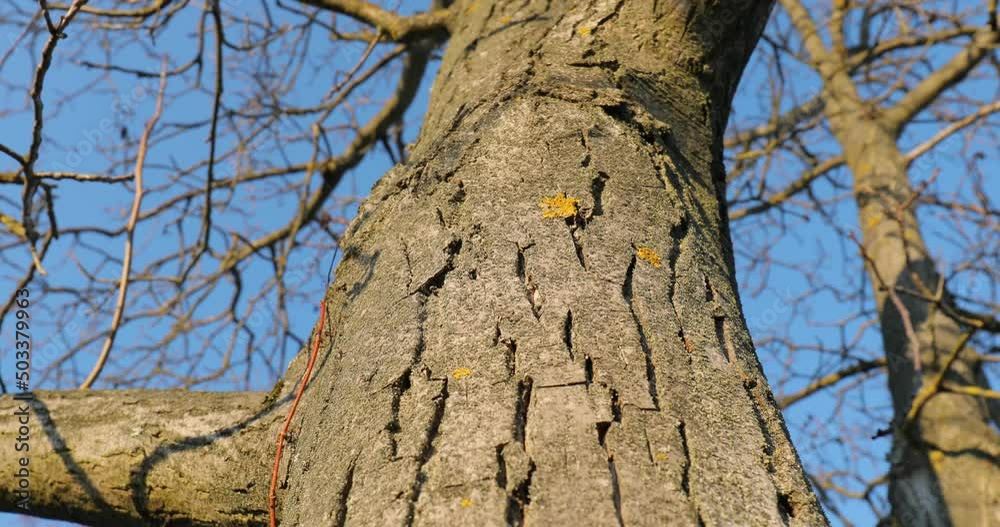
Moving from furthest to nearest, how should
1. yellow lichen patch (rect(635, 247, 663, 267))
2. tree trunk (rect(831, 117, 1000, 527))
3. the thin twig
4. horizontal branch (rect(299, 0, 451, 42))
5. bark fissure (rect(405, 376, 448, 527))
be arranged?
1. tree trunk (rect(831, 117, 1000, 527))
2. horizontal branch (rect(299, 0, 451, 42))
3. the thin twig
4. yellow lichen patch (rect(635, 247, 663, 267))
5. bark fissure (rect(405, 376, 448, 527))

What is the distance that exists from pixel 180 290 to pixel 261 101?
3.32 ft

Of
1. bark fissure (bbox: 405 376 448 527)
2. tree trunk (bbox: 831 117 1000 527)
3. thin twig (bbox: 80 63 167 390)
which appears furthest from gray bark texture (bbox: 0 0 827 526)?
tree trunk (bbox: 831 117 1000 527)

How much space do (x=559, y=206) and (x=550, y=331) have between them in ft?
0.82

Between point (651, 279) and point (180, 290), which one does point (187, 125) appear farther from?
point (651, 279)

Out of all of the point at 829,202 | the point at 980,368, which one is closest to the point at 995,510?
the point at 980,368

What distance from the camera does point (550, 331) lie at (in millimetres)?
984

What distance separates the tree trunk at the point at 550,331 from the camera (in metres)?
0.84

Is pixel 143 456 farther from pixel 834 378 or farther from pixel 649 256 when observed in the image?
pixel 834 378

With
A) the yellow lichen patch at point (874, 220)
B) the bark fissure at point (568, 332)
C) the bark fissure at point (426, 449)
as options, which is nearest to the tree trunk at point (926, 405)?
the yellow lichen patch at point (874, 220)

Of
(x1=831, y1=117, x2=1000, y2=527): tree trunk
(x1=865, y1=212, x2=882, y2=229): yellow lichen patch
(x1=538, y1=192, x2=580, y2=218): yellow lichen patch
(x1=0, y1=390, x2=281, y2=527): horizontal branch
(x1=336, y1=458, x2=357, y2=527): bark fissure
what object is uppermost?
(x1=865, y1=212, x2=882, y2=229): yellow lichen patch

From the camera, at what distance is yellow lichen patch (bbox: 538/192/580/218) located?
1.16m

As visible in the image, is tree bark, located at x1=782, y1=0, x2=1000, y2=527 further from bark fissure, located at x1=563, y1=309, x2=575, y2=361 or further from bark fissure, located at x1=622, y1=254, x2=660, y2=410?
bark fissure, located at x1=563, y1=309, x2=575, y2=361

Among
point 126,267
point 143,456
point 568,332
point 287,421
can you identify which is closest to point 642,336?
point 568,332

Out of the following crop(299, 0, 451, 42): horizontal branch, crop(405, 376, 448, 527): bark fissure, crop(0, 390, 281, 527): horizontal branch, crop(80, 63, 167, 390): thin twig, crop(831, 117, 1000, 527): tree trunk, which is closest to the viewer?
crop(405, 376, 448, 527): bark fissure
